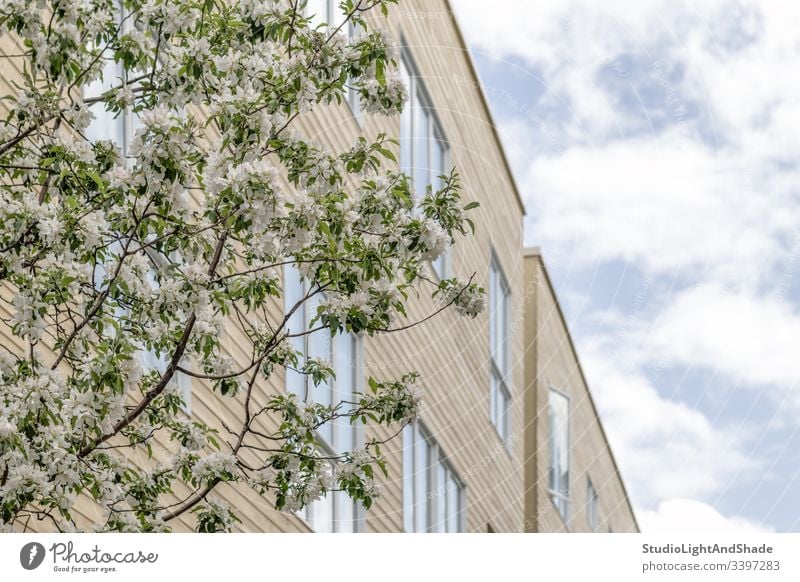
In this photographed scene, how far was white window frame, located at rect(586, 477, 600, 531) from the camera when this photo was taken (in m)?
29.4

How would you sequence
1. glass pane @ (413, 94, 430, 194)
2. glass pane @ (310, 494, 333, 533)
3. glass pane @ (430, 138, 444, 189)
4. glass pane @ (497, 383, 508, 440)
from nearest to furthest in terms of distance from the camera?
1. glass pane @ (310, 494, 333, 533)
2. glass pane @ (413, 94, 430, 194)
3. glass pane @ (430, 138, 444, 189)
4. glass pane @ (497, 383, 508, 440)

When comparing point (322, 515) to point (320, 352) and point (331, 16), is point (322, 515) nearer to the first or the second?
point (320, 352)

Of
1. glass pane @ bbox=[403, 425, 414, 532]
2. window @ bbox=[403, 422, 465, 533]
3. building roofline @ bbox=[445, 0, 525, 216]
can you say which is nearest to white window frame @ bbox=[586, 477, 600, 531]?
building roofline @ bbox=[445, 0, 525, 216]

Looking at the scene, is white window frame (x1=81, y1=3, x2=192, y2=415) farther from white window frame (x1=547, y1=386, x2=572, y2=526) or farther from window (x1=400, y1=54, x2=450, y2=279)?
white window frame (x1=547, y1=386, x2=572, y2=526)

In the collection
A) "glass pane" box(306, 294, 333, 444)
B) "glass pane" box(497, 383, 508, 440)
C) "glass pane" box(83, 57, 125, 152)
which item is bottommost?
"glass pane" box(83, 57, 125, 152)

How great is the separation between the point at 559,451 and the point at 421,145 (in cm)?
1094

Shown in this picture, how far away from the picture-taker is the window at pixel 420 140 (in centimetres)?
1488

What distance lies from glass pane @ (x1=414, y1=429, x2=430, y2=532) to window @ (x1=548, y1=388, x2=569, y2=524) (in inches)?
369

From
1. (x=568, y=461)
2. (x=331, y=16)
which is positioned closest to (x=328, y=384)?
(x=331, y=16)

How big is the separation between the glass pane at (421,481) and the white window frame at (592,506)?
14918 mm

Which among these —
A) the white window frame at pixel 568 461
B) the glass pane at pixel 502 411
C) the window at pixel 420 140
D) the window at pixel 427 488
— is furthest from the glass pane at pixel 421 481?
the white window frame at pixel 568 461

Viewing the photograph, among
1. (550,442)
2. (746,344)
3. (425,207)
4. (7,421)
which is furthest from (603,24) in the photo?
(7,421)

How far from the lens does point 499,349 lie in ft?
65.3

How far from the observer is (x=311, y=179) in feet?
18.3
